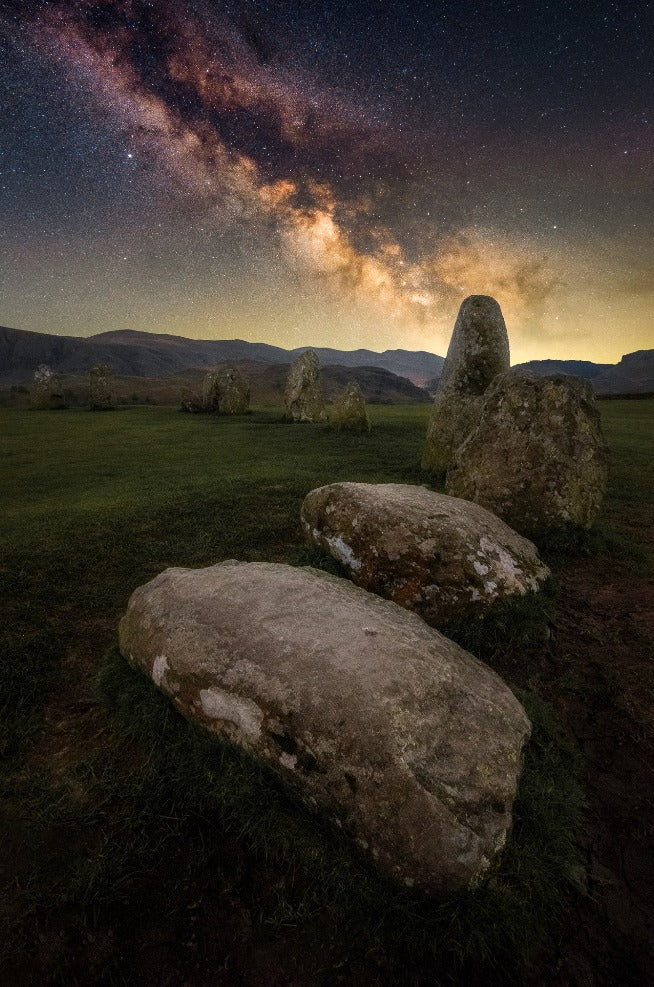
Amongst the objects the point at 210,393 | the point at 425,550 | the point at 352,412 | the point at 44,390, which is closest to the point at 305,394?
the point at 352,412

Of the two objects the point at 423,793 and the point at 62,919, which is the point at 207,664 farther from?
the point at 423,793

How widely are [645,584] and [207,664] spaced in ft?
19.4

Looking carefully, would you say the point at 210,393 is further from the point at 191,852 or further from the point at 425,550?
the point at 191,852

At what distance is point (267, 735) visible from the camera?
2959 millimetres

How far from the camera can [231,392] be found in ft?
93.5

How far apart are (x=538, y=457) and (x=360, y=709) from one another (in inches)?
246

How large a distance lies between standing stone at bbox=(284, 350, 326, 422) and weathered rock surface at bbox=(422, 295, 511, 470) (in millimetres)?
12987

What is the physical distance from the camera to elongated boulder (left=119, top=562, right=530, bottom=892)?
2.51m

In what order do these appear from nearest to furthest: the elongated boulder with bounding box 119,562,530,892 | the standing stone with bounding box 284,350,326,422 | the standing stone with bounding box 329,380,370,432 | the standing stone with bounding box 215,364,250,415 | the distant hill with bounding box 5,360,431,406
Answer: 1. the elongated boulder with bounding box 119,562,530,892
2. the standing stone with bounding box 329,380,370,432
3. the standing stone with bounding box 284,350,326,422
4. the standing stone with bounding box 215,364,250,415
5. the distant hill with bounding box 5,360,431,406

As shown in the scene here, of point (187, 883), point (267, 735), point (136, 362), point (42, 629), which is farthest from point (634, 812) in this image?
point (136, 362)

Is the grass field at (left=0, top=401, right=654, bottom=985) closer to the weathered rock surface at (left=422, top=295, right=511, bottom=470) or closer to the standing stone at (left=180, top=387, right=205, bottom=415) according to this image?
the weathered rock surface at (left=422, top=295, right=511, bottom=470)

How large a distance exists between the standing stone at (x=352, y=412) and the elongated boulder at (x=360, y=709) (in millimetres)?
16540

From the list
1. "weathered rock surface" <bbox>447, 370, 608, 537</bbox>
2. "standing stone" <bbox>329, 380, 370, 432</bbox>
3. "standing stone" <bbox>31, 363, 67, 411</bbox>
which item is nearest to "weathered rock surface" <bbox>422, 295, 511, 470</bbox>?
"weathered rock surface" <bbox>447, 370, 608, 537</bbox>

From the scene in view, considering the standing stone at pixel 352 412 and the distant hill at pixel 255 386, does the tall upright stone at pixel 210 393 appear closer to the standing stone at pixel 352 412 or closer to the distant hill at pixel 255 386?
the distant hill at pixel 255 386
